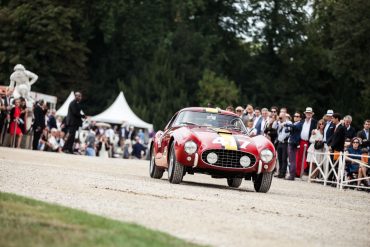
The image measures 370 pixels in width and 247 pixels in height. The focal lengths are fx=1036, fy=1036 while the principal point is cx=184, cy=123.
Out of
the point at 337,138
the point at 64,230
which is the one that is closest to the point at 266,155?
the point at 337,138

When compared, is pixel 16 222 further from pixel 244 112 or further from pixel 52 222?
pixel 244 112

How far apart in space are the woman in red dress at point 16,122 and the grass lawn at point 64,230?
2731 cm

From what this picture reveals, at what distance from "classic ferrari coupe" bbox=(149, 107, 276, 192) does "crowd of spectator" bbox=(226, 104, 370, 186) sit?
8011 mm

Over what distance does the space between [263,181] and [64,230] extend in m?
10.7

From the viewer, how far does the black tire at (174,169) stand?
20.3 meters

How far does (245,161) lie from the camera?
66.1ft

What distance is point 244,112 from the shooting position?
33.4 m

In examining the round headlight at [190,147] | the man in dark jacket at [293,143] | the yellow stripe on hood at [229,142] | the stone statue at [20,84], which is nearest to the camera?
the round headlight at [190,147]

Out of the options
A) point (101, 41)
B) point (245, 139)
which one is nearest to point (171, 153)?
point (245, 139)

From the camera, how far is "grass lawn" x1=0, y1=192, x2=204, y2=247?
9703 millimetres

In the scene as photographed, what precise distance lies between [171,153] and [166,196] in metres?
4.46

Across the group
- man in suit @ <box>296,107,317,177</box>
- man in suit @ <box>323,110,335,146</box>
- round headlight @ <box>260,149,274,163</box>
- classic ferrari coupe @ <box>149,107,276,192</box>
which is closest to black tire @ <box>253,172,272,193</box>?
classic ferrari coupe @ <box>149,107,276,192</box>

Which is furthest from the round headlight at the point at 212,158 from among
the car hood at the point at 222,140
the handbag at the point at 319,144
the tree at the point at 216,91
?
the tree at the point at 216,91

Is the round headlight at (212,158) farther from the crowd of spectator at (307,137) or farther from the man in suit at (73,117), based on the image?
the man in suit at (73,117)
